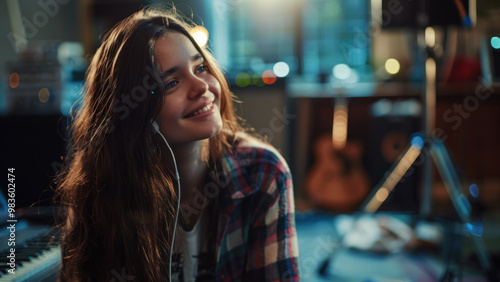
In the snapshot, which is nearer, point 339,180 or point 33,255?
point 33,255

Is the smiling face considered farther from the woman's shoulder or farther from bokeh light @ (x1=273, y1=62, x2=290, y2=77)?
bokeh light @ (x1=273, y1=62, x2=290, y2=77)

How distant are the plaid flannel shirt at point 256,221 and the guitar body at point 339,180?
7.06 ft

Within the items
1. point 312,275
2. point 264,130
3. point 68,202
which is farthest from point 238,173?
point 264,130

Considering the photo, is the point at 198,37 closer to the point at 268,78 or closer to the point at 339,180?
the point at 268,78

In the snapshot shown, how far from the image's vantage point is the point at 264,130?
3197mm

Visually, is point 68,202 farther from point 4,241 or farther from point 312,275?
point 312,275

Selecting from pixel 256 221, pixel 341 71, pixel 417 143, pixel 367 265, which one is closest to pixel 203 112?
pixel 256 221

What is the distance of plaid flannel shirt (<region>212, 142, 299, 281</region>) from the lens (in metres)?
0.97

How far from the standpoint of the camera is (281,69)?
11.4 ft

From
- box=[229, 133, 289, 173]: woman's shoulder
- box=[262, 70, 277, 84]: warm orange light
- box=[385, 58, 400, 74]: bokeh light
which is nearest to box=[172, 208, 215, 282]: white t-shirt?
box=[229, 133, 289, 173]: woman's shoulder

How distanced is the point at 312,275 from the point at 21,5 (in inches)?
74.5

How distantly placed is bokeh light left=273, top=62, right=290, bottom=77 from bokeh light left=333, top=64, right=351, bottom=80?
1.49ft

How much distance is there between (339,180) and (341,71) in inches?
42.2

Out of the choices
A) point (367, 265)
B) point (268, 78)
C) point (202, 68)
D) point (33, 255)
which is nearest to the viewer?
point (33, 255)
